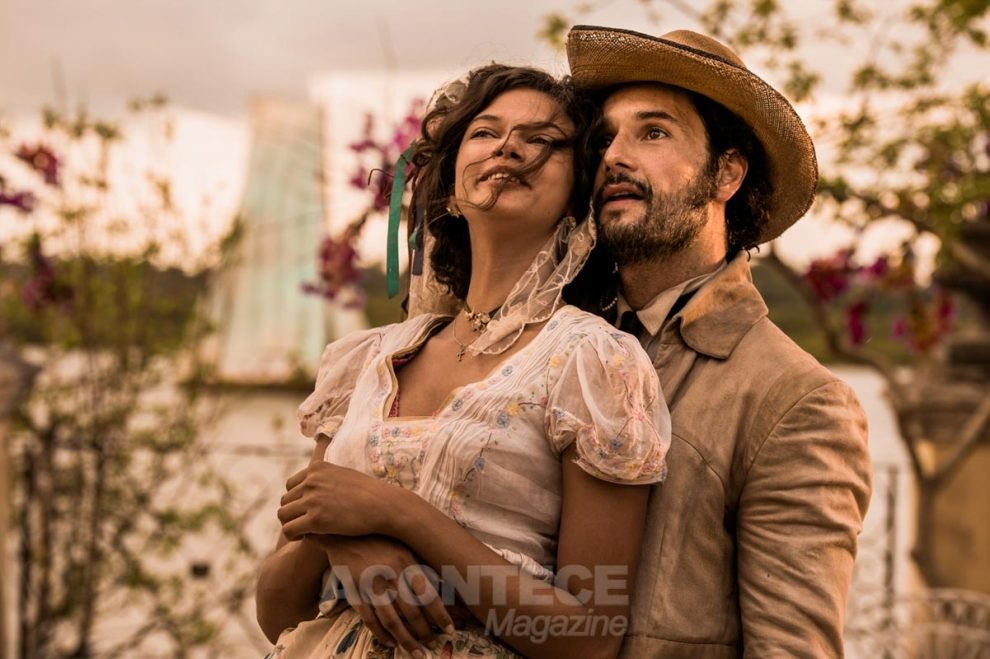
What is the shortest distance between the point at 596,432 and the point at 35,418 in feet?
15.6

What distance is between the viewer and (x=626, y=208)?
212 cm

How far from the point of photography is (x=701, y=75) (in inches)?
85.4

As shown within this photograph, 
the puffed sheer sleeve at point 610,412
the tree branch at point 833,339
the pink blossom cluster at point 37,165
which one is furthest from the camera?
the tree branch at point 833,339

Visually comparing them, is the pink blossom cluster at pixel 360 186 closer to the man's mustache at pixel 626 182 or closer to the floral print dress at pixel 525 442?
the man's mustache at pixel 626 182

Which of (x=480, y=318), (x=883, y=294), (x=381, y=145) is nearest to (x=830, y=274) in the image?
(x=883, y=294)

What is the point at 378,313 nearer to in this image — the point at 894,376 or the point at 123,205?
the point at 123,205

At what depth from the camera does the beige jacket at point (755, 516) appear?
1.94m

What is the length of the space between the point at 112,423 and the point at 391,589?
4325mm

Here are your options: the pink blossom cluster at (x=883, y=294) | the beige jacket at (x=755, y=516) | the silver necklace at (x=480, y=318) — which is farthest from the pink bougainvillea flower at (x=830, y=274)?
the silver necklace at (x=480, y=318)

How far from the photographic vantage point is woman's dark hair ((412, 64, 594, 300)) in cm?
213

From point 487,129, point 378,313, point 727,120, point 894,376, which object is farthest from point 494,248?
point 894,376

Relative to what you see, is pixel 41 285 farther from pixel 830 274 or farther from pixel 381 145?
pixel 830 274

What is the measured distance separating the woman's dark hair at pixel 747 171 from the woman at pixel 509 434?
10.1 inches

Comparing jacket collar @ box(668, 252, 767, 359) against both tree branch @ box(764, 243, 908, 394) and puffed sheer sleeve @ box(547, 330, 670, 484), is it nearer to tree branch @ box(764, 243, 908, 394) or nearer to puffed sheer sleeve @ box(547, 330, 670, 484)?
puffed sheer sleeve @ box(547, 330, 670, 484)
